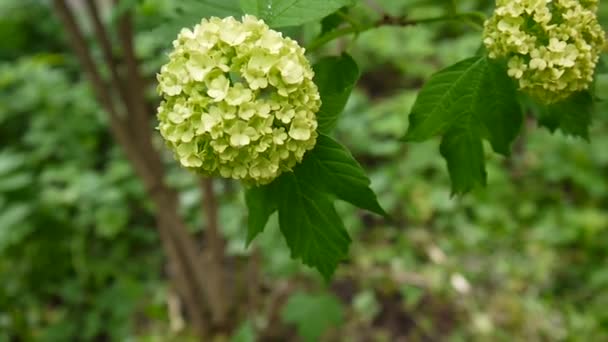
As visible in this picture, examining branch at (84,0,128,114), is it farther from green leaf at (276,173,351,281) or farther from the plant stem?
green leaf at (276,173,351,281)

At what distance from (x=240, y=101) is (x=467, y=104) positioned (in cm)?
37

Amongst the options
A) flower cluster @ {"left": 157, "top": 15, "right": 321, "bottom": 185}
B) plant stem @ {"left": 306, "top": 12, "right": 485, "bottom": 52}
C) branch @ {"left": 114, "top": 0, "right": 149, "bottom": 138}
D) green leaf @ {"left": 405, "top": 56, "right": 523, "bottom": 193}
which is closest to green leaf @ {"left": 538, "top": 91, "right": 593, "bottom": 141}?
green leaf @ {"left": 405, "top": 56, "right": 523, "bottom": 193}

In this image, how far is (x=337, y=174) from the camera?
778mm

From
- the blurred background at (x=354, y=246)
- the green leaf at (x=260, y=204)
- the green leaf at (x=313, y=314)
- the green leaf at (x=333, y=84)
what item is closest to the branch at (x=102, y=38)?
the blurred background at (x=354, y=246)

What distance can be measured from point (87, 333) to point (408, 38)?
226cm

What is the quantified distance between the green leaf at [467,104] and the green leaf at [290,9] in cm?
19

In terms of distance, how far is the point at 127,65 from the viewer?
80.7 inches

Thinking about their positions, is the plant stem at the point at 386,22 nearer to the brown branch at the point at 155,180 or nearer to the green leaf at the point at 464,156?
the green leaf at the point at 464,156

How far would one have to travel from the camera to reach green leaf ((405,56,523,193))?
2.89ft

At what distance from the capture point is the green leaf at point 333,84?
0.80m

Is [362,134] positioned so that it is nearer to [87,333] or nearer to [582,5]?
[87,333]

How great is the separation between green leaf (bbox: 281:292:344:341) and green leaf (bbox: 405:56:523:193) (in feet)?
4.61

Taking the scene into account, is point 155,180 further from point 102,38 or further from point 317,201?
point 317,201

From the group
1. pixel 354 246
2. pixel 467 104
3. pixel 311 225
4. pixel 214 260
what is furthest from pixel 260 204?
pixel 354 246
